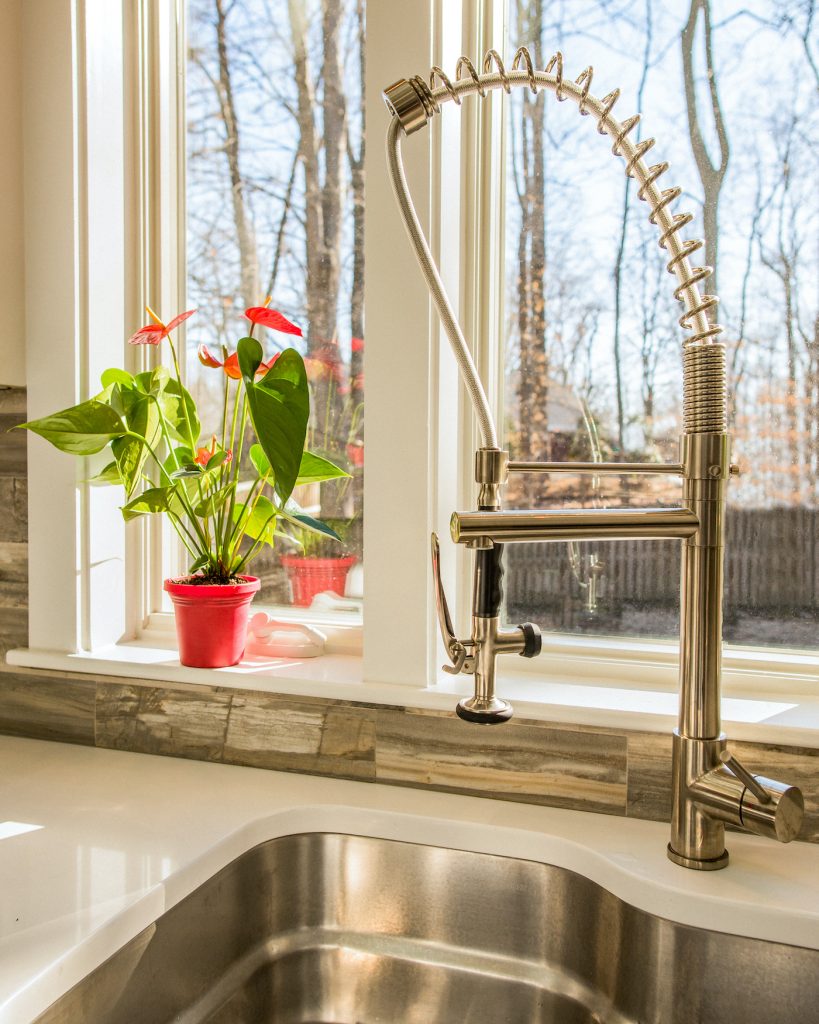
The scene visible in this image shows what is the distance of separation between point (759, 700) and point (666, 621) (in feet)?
0.49

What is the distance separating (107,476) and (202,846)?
1.76 ft

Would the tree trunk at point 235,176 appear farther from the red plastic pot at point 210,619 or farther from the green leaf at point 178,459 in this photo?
the red plastic pot at point 210,619

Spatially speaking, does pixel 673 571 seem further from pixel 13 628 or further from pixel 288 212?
pixel 13 628

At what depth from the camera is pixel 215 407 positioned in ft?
4.60

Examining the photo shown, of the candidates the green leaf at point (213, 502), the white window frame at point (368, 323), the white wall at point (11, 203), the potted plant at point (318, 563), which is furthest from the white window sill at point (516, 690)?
the white wall at point (11, 203)

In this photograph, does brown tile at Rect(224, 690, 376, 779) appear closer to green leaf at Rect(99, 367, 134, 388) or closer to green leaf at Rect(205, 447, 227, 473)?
green leaf at Rect(205, 447, 227, 473)

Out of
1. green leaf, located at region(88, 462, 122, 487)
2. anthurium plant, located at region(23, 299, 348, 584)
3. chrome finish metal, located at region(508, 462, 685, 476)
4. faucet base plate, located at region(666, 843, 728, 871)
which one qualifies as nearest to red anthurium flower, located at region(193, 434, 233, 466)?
anthurium plant, located at region(23, 299, 348, 584)

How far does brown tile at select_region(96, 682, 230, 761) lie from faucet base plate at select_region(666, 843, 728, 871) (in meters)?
0.63

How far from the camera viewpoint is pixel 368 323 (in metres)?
1.14

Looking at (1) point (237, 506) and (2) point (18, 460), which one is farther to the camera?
(2) point (18, 460)

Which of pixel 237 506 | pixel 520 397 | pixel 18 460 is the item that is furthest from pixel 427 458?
pixel 18 460

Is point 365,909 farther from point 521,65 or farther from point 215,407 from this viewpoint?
point 521,65

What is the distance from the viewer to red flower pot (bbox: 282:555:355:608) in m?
1.34

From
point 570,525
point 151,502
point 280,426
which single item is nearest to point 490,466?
point 570,525
